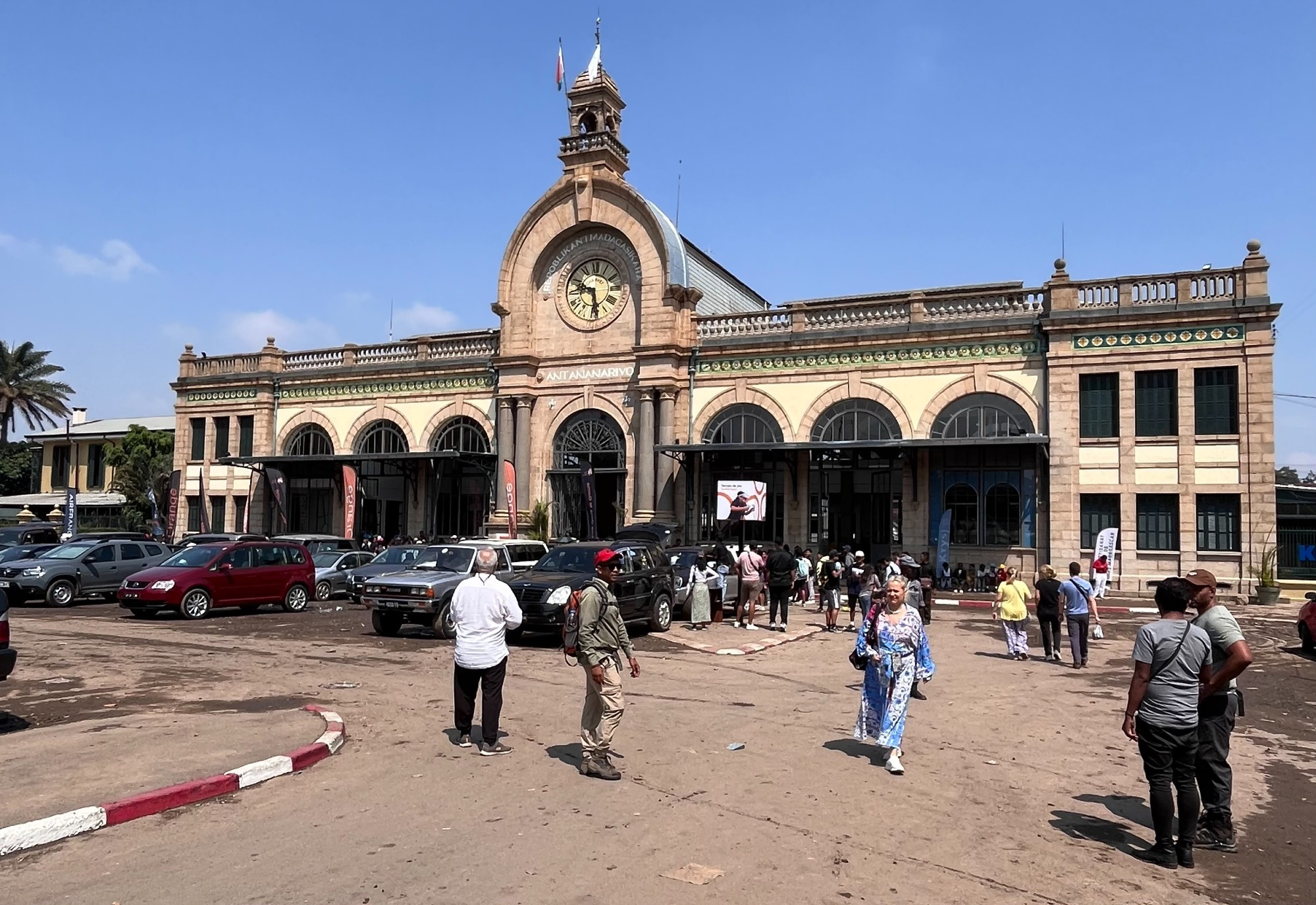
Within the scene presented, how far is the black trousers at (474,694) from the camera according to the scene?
8211 mm

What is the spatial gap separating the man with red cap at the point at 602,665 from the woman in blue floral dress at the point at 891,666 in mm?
2106

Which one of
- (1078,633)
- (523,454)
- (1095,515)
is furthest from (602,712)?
(523,454)

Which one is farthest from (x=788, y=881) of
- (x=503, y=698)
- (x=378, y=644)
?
(x=378, y=644)

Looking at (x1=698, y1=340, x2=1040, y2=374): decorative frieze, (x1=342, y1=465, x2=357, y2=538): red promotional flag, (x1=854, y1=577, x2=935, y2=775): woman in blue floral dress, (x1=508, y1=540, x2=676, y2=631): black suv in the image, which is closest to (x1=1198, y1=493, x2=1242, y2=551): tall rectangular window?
(x1=698, y1=340, x2=1040, y2=374): decorative frieze

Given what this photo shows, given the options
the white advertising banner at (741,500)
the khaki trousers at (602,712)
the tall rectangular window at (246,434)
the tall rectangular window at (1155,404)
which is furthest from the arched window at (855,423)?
the tall rectangular window at (246,434)

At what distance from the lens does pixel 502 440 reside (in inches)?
1316

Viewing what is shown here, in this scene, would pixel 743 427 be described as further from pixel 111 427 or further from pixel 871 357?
pixel 111 427

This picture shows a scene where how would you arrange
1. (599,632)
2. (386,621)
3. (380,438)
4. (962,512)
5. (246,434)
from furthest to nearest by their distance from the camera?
1. (246,434)
2. (380,438)
3. (962,512)
4. (386,621)
5. (599,632)

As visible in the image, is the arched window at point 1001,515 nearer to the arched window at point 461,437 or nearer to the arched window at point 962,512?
the arched window at point 962,512

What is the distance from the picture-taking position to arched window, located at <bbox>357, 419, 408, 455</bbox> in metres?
36.7

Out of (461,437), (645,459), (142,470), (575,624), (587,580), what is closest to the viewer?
(575,624)

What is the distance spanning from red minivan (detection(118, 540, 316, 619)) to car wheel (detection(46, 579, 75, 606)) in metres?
2.09

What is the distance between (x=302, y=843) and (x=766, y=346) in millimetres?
25717

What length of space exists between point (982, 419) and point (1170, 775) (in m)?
22.8
